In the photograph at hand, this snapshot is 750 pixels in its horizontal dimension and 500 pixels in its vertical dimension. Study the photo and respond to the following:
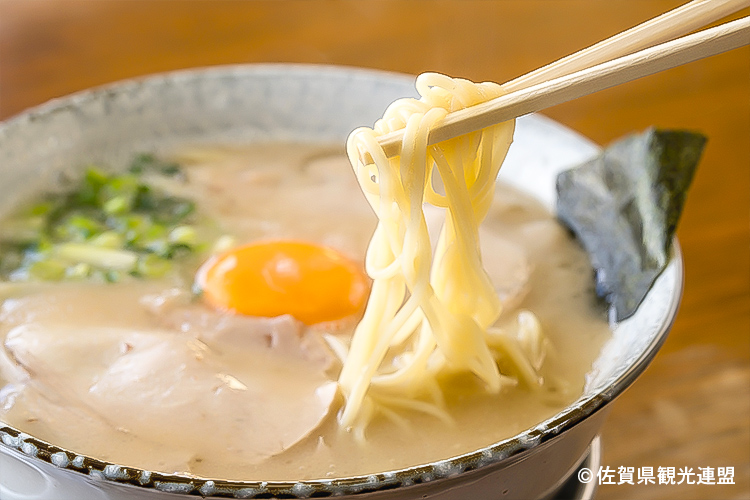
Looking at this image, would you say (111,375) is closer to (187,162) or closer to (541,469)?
(541,469)

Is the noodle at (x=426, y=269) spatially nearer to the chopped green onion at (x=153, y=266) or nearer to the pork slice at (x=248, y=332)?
the pork slice at (x=248, y=332)

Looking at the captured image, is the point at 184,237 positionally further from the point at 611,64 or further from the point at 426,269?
the point at 611,64

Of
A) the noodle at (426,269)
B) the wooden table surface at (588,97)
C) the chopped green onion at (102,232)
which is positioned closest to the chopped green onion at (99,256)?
the chopped green onion at (102,232)

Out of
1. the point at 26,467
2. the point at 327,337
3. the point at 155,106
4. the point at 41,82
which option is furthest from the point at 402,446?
the point at 41,82

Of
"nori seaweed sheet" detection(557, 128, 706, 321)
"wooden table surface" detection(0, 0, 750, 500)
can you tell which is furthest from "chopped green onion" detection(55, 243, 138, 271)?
"nori seaweed sheet" detection(557, 128, 706, 321)

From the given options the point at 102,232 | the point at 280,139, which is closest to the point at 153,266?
the point at 102,232
